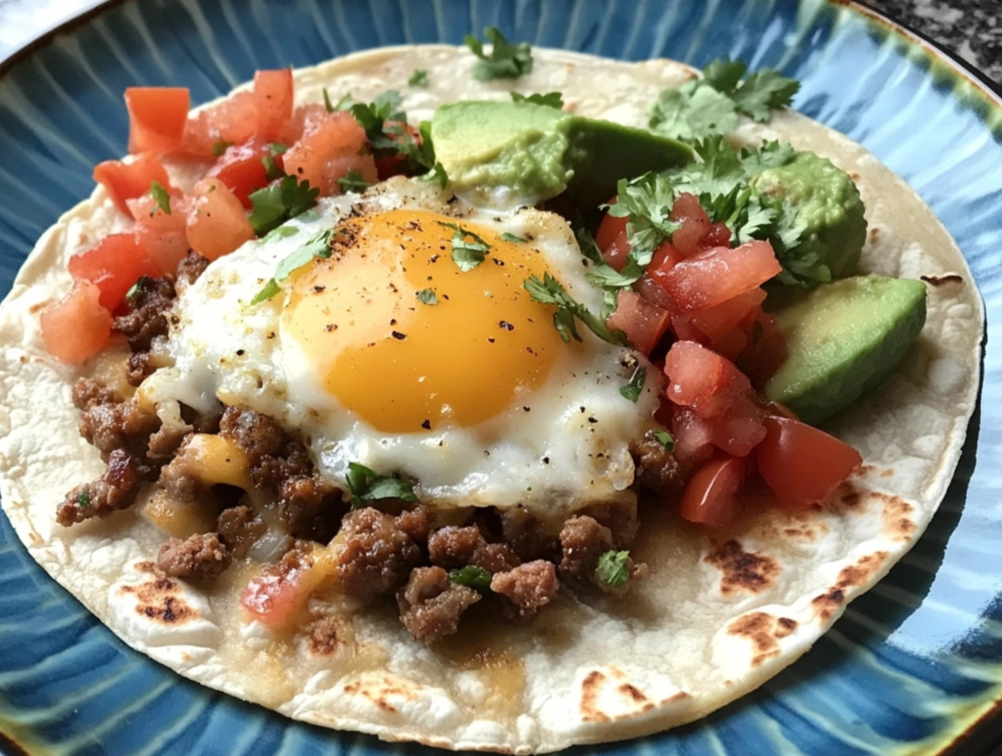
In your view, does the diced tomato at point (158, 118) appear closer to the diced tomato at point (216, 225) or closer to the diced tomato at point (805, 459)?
the diced tomato at point (216, 225)

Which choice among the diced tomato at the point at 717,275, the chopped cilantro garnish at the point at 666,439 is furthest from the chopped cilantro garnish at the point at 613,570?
the diced tomato at the point at 717,275

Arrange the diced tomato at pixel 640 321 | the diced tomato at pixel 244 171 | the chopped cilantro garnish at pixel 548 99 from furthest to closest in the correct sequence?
the chopped cilantro garnish at pixel 548 99, the diced tomato at pixel 244 171, the diced tomato at pixel 640 321

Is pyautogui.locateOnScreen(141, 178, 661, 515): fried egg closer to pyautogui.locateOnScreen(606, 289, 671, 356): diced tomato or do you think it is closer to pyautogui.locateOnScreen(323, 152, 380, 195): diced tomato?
pyautogui.locateOnScreen(606, 289, 671, 356): diced tomato

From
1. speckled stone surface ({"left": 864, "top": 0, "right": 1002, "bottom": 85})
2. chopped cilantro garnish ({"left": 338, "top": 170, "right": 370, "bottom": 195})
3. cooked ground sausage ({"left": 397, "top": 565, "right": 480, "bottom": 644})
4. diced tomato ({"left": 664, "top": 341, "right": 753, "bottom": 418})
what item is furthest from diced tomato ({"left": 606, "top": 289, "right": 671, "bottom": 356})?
speckled stone surface ({"left": 864, "top": 0, "right": 1002, "bottom": 85})

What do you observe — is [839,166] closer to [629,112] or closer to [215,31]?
[629,112]

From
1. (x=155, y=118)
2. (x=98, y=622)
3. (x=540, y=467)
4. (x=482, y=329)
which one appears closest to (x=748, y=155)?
(x=482, y=329)

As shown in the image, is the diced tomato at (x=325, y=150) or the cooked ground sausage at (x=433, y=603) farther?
the diced tomato at (x=325, y=150)

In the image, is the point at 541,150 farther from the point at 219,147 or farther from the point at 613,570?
the point at 613,570
